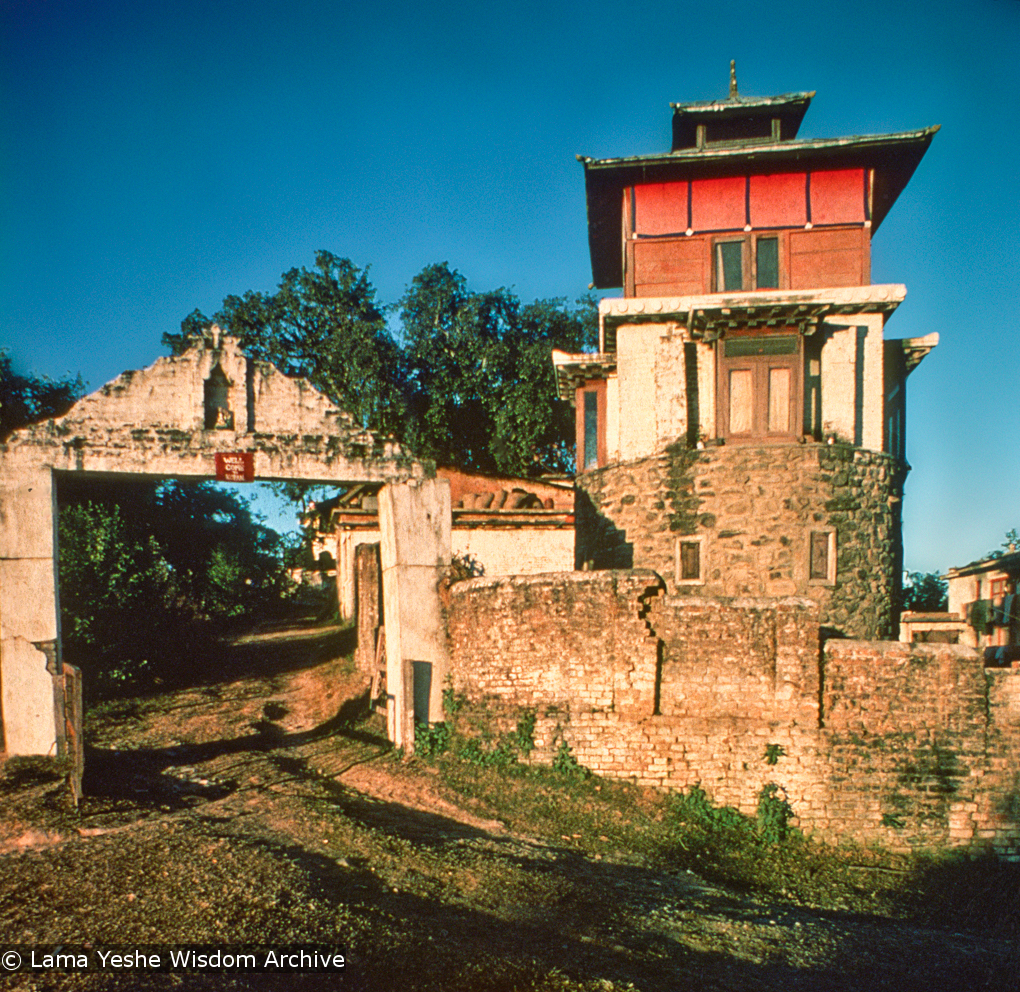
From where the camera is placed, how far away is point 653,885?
7379 mm

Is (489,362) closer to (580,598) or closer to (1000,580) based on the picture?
(1000,580)

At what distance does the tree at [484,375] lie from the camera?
2834 centimetres

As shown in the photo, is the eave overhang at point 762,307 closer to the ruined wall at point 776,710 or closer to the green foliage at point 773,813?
the ruined wall at point 776,710

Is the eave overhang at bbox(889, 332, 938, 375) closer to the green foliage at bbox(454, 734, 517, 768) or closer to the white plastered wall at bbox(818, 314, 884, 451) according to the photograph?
the white plastered wall at bbox(818, 314, 884, 451)

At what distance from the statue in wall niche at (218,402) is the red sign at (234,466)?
44 centimetres

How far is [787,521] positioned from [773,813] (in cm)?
653

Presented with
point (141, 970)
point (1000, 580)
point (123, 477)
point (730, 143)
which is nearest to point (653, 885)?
point (141, 970)

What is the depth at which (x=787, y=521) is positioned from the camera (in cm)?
1470

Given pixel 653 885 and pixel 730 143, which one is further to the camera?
pixel 730 143

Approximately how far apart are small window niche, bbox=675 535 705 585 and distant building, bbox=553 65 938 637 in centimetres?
3

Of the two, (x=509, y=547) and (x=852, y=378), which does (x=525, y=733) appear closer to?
(x=509, y=547)

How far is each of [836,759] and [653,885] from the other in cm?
355

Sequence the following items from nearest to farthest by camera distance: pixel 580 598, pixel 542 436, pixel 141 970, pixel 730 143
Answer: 1. pixel 141 970
2. pixel 580 598
3. pixel 730 143
4. pixel 542 436
